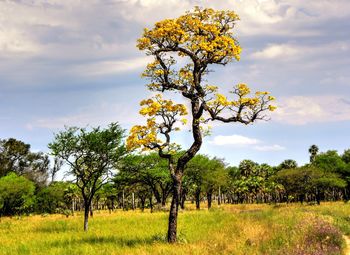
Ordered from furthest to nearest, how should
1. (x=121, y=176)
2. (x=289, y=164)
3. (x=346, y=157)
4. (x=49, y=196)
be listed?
1. (x=289, y=164)
2. (x=346, y=157)
3. (x=49, y=196)
4. (x=121, y=176)

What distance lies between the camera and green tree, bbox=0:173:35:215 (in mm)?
67000

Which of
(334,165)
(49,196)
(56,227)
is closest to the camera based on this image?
(56,227)

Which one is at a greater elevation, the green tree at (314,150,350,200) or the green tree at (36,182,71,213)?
the green tree at (314,150,350,200)

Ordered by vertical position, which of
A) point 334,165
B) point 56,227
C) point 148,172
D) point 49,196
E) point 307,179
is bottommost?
point 56,227

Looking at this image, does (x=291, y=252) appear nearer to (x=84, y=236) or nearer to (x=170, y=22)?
(x=170, y=22)

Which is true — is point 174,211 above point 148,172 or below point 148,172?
below

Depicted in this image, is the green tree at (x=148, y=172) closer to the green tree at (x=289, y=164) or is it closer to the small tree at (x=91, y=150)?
the small tree at (x=91, y=150)

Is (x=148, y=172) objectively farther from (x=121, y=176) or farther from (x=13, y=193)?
(x=13, y=193)

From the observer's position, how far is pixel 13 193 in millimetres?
68688

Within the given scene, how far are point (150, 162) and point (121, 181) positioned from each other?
224 inches

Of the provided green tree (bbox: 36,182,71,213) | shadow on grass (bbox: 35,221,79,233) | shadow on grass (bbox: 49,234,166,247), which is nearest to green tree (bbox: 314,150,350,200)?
green tree (bbox: 36,182,71,213)

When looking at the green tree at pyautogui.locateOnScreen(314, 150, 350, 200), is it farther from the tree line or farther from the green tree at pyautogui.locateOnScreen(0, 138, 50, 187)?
the green tree at pyautogui.locateOnScreen(0, 138, 50, 187)

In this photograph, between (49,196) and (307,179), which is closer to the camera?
(307,179)

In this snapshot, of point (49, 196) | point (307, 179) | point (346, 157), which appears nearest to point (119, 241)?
point (307, 179)
